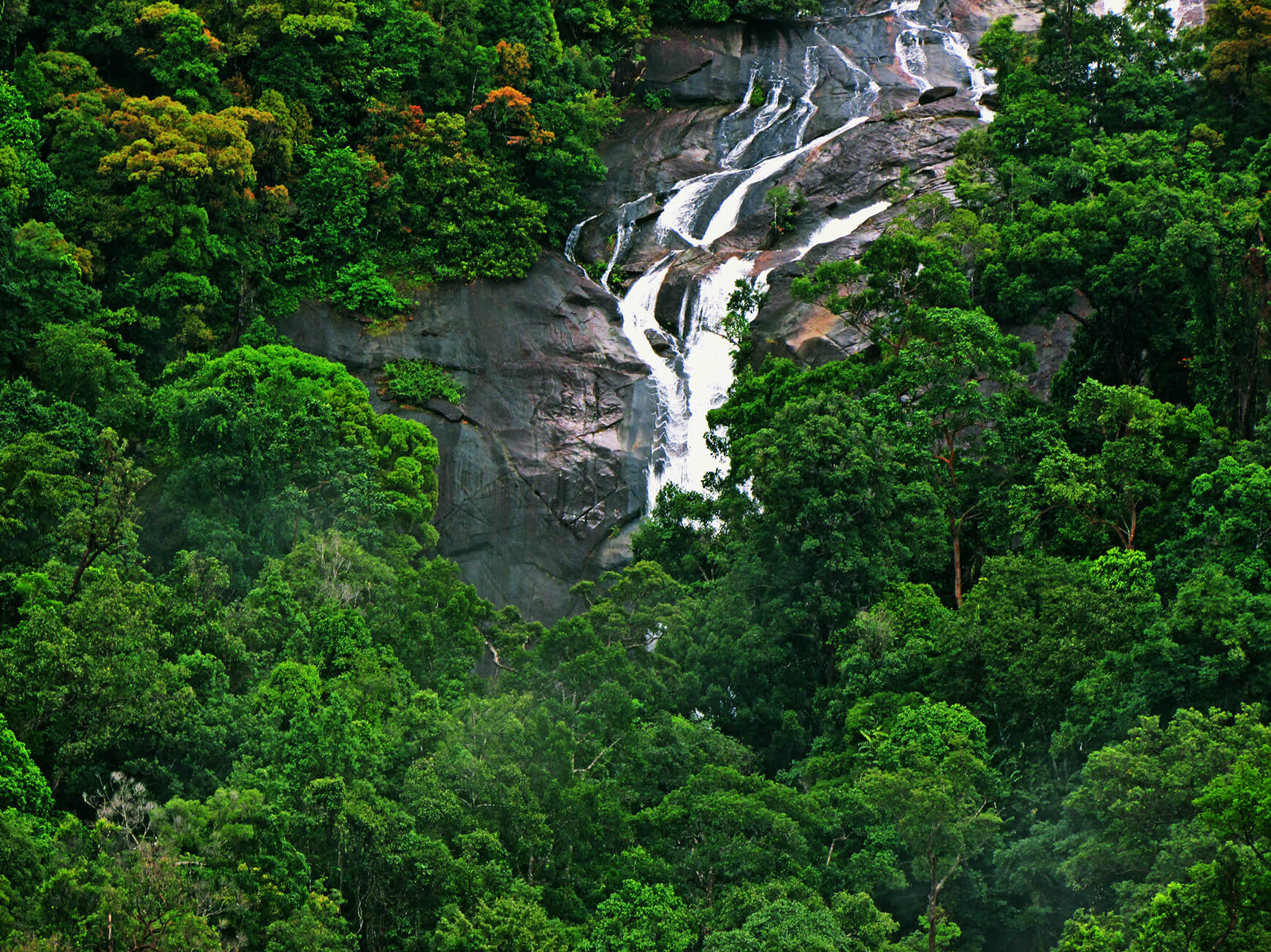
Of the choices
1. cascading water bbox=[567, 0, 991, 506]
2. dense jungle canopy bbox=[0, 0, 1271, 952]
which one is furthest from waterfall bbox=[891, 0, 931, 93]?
dense jungle canopy bbox=[0, 0, 1271, 952]

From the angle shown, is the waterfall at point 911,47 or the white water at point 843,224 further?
the waterfall at point 911,47

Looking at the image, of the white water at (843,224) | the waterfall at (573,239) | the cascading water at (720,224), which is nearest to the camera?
the cascading water at (720,224)

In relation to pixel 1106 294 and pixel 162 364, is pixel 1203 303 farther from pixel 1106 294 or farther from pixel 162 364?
pixel 162 364

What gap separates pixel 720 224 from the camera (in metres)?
49.2

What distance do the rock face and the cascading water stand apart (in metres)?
0.79

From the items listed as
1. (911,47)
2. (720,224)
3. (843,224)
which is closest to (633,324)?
(720,224)

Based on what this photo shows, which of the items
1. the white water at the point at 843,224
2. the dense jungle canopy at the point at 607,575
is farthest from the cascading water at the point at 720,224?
the dense jungle canopy at the point at 607,575

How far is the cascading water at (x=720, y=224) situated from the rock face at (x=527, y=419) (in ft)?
2.60

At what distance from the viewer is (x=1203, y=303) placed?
Result: 115 ft

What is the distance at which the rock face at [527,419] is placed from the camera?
42562 millimetres

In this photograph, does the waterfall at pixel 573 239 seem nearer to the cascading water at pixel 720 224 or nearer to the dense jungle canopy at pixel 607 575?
the cascading water at pixel 720 224

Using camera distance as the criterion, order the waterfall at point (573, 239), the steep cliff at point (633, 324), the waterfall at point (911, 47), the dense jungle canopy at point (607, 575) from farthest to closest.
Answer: the waterfall at point (911, 47), the waterfall at point (573, 239), the steep cliff at point (633, 324), the dense jungle canopy at point (607, 575)

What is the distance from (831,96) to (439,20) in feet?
44.3

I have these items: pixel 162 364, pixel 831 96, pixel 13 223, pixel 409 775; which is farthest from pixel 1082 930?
pixel 831 96
